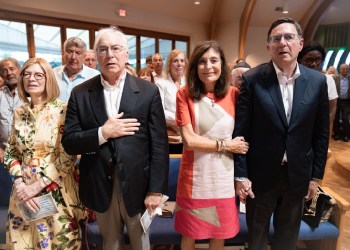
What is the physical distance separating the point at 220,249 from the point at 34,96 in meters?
1.42

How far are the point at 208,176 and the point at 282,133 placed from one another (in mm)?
461

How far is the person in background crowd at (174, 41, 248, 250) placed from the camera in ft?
5.08

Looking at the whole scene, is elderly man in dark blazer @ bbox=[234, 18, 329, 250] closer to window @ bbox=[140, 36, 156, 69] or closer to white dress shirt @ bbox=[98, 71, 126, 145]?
white dress shirt @ bbox=[98, 71, 126, 145]

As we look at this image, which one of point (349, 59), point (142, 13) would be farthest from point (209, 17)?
point (349, 59)

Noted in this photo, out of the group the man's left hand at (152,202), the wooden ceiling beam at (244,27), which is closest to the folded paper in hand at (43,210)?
the man's left hand at (152,202)

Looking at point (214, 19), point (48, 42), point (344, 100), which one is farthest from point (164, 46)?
point (344, 100)

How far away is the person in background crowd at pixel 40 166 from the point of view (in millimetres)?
1567

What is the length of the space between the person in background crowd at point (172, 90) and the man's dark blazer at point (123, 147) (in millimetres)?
1287

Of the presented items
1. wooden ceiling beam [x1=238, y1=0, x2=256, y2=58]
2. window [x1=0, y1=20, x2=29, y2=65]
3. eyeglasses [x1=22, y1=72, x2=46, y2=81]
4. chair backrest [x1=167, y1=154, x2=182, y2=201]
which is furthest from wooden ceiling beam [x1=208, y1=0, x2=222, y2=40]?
eyeglasses [x1=22, y1=72, x2=46, y2=81]

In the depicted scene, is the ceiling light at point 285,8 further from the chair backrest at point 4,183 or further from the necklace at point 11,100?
the chair backrest at point 4,183

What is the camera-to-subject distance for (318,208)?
193cm

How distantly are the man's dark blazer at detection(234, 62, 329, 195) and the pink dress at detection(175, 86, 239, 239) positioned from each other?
72mm

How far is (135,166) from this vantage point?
1.40 meters

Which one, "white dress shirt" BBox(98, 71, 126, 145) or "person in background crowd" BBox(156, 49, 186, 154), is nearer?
"white dress shirt" BBox(98, 71, 126, 145)
